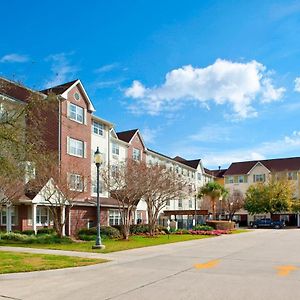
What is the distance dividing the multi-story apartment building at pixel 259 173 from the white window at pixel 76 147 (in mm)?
46007

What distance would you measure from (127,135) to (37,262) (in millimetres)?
36902

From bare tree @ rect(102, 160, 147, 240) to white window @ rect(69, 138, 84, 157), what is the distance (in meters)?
5.51

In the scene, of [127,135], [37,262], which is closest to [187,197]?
[127,135]

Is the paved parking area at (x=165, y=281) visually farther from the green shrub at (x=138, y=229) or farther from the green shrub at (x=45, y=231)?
the green shrub at (x=138, y=229)

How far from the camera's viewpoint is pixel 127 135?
51719 millimetres

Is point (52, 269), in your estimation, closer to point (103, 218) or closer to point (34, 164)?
point (34, 164)

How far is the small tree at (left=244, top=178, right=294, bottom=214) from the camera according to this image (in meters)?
68.3

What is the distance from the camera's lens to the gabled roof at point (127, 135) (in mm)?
50688

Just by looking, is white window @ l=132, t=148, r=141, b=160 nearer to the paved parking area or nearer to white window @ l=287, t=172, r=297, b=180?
the paved parking area

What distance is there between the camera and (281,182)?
70250 millimetres

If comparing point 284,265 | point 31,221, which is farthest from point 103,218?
point 284,265

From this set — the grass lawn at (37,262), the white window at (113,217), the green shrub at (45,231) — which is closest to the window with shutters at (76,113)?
the white window at (113,217)

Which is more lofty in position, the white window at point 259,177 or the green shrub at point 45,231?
the white window at point 259,177

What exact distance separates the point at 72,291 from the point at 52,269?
138 inches
